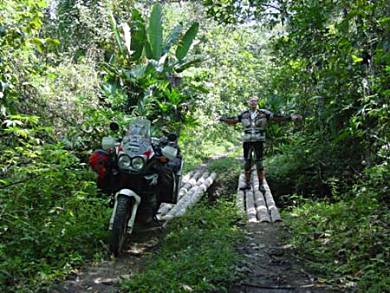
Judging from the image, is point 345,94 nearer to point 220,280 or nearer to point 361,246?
point 361,246

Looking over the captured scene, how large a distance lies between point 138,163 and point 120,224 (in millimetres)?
636

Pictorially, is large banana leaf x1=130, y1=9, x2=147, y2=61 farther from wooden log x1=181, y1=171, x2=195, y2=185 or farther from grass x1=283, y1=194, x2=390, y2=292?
grass x1=283, y1=194, x2=390, y2=292

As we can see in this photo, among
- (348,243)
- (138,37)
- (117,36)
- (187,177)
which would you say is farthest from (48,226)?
(138,37)

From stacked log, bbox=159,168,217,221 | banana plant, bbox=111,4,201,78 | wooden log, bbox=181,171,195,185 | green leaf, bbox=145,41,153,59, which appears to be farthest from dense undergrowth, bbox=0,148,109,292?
green leaf, bbox=145,41,153,59

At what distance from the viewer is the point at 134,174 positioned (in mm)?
4648

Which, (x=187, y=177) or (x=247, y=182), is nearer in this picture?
(x=247, y=182)

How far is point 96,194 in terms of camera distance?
18.3 ft

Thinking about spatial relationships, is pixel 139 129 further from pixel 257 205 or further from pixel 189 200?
pixel 257 205

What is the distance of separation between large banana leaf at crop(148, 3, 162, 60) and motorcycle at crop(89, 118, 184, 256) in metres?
5.49

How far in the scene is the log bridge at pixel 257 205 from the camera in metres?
6.34

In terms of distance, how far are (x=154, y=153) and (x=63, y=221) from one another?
1.14 m

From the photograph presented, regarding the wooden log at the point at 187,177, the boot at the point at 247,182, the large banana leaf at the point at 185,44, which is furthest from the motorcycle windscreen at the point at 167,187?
the large banana leaf at the point at 185,44

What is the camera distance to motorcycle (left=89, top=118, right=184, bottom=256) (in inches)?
177

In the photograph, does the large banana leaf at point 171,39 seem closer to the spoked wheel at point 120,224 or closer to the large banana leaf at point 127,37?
the large banana leaf at point 127,37
